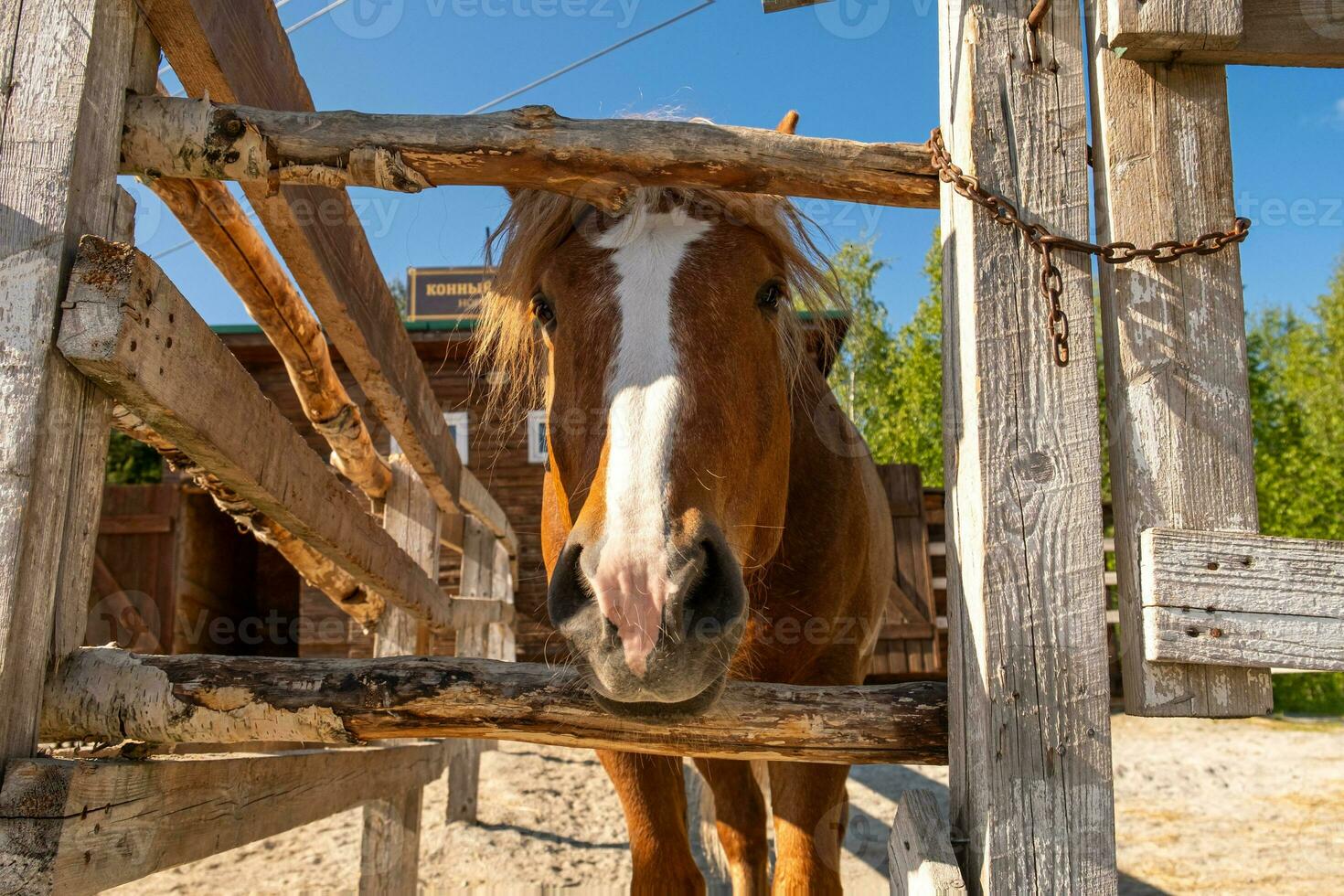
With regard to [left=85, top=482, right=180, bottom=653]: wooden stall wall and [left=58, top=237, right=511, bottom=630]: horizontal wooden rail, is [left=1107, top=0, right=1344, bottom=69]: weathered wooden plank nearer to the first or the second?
[left=58, top=237, right=511, bottom=630]: horizontal wooden rail

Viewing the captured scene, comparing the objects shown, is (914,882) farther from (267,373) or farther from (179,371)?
(267,373)

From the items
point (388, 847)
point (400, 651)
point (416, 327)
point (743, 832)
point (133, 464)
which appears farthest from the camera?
point (133, 464)

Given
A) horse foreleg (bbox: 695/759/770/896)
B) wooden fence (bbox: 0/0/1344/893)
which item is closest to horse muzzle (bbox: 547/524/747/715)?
wooden fence (bbox: 0/0/1344/893)

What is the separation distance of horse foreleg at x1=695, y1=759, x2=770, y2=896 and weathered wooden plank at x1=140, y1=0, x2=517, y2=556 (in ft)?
6.02

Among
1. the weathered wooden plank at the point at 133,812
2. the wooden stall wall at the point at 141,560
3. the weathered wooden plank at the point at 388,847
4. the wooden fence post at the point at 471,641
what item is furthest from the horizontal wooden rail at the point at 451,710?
the wooden stall wall at the point at 141,560

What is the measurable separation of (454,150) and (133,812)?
125cm

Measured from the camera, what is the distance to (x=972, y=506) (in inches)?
56.6

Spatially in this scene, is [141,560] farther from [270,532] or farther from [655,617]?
[655,617]

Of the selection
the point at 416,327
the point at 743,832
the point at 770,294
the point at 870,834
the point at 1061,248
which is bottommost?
the point at 870,834

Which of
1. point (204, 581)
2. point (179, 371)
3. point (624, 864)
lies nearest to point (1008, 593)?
point (179, 371)

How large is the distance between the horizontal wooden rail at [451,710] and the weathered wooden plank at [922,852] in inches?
4.0

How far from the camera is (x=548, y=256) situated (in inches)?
84.4

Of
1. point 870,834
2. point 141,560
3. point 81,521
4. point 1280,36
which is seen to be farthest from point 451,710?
point 141,560

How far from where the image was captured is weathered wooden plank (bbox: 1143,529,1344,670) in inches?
52.2
